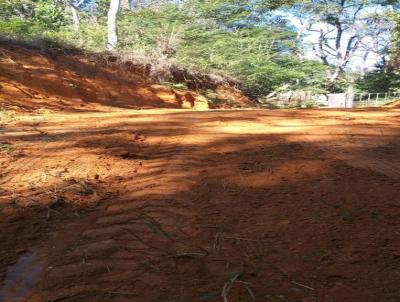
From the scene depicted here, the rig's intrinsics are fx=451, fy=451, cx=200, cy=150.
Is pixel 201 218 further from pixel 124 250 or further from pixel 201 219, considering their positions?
pixel 124 250

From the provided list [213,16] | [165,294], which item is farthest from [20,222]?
[213,16]

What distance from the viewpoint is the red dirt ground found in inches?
74.2

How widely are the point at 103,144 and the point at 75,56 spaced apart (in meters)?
9.43

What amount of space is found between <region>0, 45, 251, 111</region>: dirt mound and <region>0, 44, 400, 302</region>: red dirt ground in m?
4.80

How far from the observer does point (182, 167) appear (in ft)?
11.6

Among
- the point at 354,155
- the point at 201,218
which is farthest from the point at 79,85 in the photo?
the point at 201,218

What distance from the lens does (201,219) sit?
253 centimetres

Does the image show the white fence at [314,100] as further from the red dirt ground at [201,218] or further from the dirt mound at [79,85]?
the red dirt ground at [201,218]

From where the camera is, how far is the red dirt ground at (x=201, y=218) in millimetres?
1884

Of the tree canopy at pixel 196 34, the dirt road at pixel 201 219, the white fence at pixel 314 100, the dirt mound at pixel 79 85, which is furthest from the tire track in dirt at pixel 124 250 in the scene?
the white fence at pixel 314 100

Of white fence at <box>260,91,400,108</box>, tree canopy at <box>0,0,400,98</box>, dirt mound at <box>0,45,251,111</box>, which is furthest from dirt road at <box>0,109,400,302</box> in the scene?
white fence at <box>260,91,400,108</box>

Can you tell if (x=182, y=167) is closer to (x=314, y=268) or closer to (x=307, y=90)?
(x=314, y=268)

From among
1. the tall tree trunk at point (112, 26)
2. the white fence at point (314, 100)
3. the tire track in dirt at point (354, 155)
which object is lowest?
the white fence at point (314, 100)

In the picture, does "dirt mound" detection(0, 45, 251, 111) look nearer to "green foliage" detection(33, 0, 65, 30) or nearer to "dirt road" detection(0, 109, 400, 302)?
"dirt road" detection(0, 109, 400, 302)
